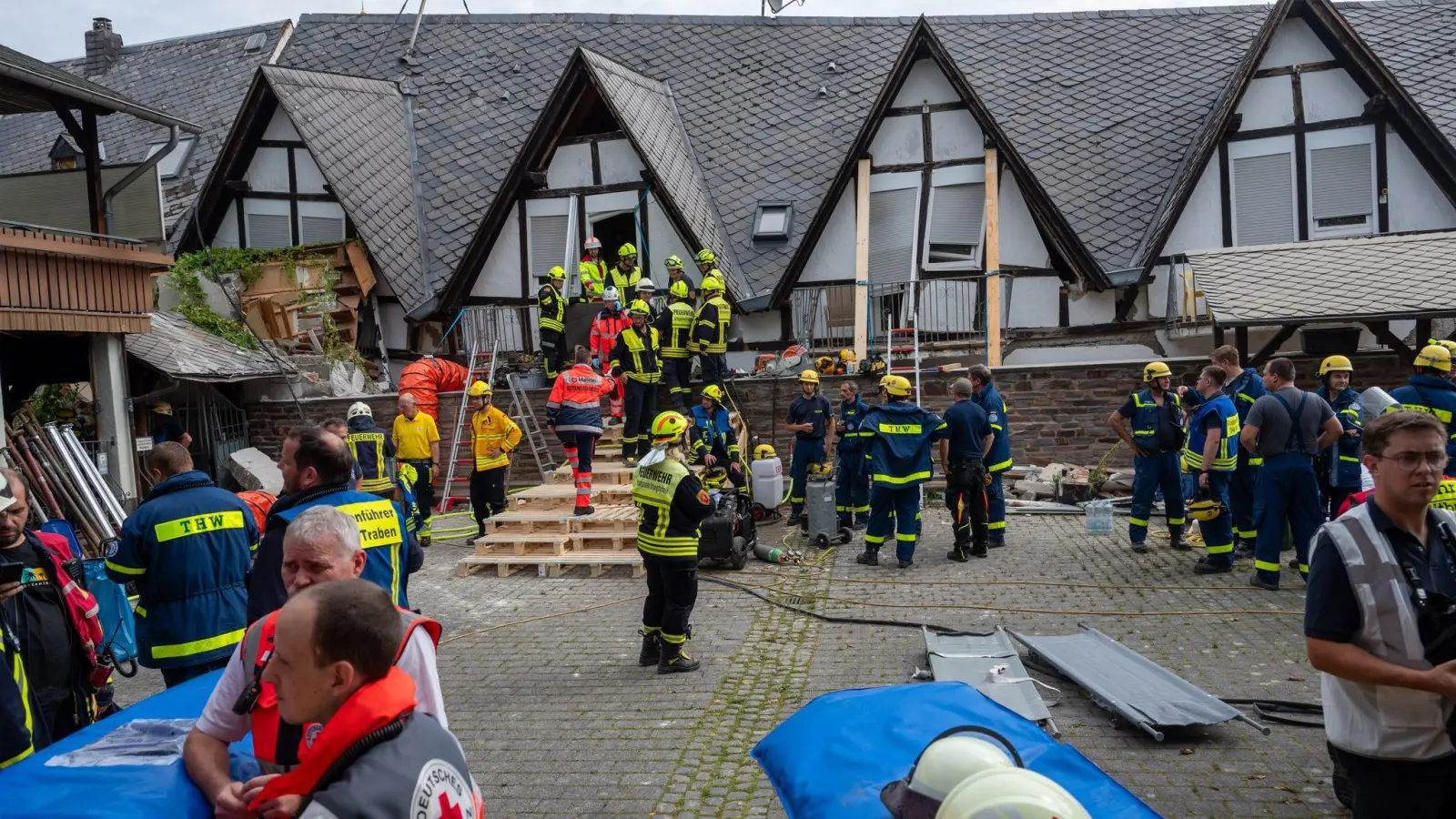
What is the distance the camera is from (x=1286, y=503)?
8.65 m

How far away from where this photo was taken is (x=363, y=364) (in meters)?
17.9

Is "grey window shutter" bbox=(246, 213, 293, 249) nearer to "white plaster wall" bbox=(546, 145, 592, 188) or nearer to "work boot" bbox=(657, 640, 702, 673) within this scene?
"white plaster wall" bbox=(546, 145, 592, 188)

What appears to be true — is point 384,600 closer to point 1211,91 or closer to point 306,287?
point 306,287

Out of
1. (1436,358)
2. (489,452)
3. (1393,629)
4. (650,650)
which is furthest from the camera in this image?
(489,452)

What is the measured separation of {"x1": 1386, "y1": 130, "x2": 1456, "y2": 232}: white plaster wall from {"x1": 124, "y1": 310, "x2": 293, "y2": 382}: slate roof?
17202mm

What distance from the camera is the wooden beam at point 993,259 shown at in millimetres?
15547

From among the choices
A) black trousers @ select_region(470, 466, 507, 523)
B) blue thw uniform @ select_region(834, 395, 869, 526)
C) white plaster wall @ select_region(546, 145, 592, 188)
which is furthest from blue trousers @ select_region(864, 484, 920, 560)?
white plaster wall @ select_region(546, 145, 592, 188)

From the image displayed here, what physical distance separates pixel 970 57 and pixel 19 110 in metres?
15.4

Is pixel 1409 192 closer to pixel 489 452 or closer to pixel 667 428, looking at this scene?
pixel 667 428

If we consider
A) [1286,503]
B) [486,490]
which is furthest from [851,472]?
[1286,503]

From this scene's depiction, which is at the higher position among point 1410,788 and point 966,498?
point 1410,788

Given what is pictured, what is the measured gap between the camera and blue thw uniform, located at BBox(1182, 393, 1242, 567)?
9.52 meters

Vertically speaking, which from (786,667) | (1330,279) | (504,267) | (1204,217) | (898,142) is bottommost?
(786,667)

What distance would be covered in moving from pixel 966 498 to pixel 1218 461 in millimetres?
2440
